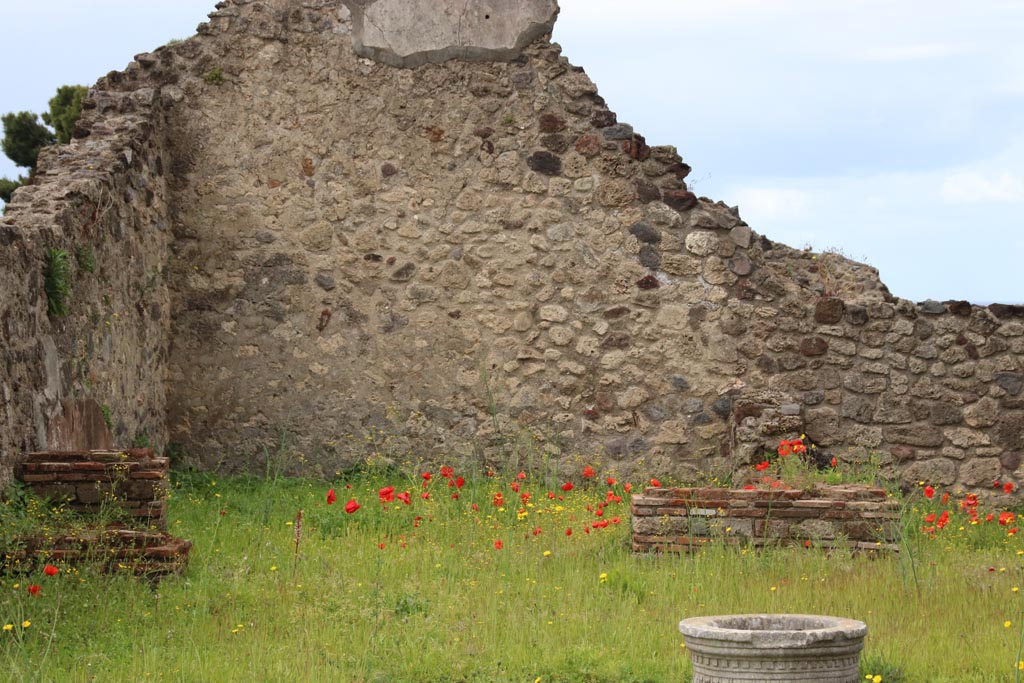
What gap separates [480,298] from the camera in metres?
9.98

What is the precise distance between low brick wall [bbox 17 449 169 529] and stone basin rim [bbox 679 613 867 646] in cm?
341

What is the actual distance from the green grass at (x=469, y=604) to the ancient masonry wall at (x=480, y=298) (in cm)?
171

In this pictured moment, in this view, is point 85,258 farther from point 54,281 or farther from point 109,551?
point 109,551

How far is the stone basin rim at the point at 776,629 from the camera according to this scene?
4.42 metres

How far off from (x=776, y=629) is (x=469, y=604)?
1782 millimetres

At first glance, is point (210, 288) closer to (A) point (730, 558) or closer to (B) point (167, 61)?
(B) point (167, 61)

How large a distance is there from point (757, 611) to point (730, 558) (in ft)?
2.78

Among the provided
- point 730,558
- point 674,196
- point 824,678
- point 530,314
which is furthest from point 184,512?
point 824,678

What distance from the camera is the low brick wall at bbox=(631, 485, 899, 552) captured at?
23.7ft

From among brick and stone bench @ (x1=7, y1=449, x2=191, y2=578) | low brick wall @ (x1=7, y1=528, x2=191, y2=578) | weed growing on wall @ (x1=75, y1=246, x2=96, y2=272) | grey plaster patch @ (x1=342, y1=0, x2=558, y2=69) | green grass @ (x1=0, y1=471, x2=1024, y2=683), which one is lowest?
green grass @ (x1=0, y1=471, x2=1024, y2=683)

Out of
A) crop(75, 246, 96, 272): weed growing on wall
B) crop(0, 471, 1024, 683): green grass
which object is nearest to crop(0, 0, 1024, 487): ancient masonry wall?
crop(75, 246, 96, 272): weed growing on wall

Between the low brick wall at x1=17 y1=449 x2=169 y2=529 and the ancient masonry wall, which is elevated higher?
the ancient masonry wall

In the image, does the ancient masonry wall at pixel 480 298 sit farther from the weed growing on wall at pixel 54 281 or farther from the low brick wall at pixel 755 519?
the low brick wall at pixel 755 519

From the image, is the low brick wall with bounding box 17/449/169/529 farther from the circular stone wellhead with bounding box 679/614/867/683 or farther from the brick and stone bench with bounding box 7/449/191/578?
the circular stone wellhead with bounding box 679/614/867/683
